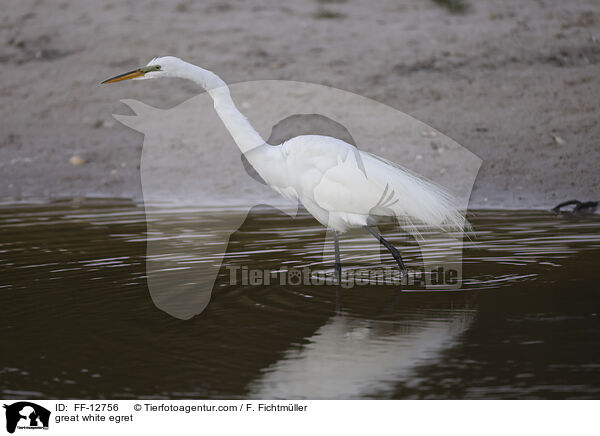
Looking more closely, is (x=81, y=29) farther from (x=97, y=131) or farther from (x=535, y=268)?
(x=535, y=268)

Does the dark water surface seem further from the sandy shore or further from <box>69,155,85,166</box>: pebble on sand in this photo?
<box>69,155,85,166</box>: pebble on sand

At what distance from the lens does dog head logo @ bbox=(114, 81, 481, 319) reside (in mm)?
5548

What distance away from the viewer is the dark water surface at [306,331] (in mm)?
3094

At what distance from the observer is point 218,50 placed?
10.1m

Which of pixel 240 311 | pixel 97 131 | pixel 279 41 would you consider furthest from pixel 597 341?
pixel 279 41

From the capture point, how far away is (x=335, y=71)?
9406mm

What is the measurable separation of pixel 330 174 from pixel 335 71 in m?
4.75

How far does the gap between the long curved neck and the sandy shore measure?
2.60 metres

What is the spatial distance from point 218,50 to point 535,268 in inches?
247

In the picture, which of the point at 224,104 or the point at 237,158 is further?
the point at 237,158
